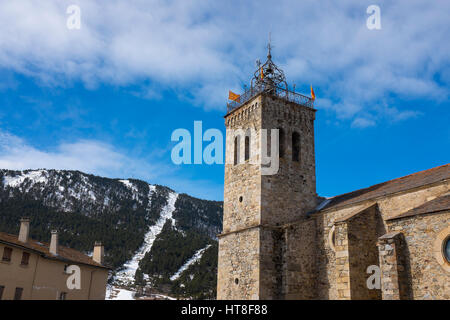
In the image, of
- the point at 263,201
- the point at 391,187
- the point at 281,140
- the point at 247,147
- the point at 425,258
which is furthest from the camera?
the point at 247,147

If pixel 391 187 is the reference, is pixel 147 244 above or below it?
above

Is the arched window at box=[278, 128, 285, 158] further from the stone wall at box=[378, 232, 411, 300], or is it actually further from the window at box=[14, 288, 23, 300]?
the window at box=[14, 288, 23, 300]

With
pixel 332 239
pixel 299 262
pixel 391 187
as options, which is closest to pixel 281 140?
pixel 332 239

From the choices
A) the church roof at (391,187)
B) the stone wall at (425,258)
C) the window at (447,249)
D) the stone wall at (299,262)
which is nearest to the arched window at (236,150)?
the church roof at (391,187)

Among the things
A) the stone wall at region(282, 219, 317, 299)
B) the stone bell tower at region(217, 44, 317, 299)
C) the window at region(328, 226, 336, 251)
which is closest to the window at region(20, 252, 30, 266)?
the stone bell tower at region(217, 44, 317, 299)

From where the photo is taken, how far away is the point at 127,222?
151 meters

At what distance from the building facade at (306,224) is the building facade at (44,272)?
1263cm

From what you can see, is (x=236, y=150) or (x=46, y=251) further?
(x=46, y=251)

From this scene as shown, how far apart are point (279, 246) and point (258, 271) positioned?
167 centimetres

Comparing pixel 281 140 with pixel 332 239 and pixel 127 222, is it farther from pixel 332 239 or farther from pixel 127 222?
pixel 127 222

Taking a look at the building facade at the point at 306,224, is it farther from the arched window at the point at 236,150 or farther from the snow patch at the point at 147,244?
the snow patch at the point at 147,244

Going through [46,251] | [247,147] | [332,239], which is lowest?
[332,239]

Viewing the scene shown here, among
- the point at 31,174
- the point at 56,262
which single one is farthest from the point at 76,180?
the point at 56,262

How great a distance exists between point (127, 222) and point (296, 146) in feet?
446
